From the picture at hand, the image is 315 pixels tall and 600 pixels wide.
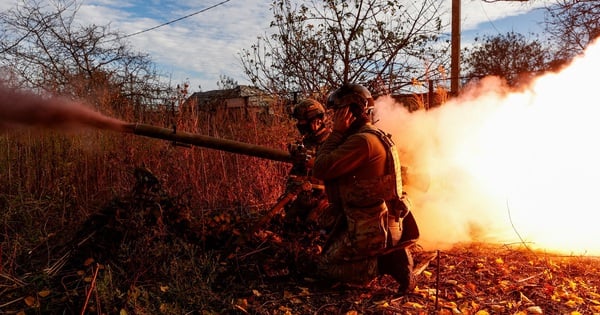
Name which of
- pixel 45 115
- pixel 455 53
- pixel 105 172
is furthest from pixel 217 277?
pixel 455 53

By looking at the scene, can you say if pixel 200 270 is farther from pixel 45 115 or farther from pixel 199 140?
pixel 45 115

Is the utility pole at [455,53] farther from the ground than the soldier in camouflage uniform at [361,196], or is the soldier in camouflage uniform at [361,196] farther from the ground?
the utility pole at [455,53]

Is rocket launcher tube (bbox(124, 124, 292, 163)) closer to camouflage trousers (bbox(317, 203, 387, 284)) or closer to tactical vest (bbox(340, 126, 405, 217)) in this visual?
tactical vest (bbox(340, 126, 405, 217))

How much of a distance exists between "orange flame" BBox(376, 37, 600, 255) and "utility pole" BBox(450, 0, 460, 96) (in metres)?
2.71

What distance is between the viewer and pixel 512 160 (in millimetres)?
7578

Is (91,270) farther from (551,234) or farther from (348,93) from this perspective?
(551,234)

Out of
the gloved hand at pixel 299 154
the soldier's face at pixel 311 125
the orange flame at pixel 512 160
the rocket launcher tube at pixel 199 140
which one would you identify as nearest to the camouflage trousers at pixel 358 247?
the gloved hand at pixel 299 154

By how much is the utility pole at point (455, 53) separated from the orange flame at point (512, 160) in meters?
2.71

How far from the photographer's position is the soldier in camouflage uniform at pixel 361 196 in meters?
4.40

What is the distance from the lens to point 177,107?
8977 mm

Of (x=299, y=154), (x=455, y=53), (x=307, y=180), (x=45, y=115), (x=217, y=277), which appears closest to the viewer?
(x=217, y=277)

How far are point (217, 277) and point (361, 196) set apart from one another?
5.46 ft

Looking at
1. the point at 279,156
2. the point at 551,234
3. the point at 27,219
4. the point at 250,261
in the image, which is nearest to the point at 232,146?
the point at 279,156

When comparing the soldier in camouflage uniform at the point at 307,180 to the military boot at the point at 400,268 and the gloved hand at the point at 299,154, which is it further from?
the military boot at the point at 400,268
